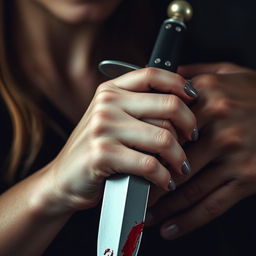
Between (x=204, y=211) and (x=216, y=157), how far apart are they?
0.10 metres

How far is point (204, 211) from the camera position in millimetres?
853

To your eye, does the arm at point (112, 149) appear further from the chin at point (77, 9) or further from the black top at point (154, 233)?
the chin at point (77, 9)

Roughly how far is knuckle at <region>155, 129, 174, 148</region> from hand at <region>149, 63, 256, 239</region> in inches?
6.0

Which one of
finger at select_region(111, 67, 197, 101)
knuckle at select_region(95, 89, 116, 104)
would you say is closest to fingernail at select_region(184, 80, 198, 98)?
finger at select_region(111, 67, 197, 101)

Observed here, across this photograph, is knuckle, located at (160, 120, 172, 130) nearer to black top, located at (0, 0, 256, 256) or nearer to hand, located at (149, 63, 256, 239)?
hand, located at (149, 63, 256, 239)

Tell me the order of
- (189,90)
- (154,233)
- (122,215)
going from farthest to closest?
(154,233), (189,90), (122,215)

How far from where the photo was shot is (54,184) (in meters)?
0.72

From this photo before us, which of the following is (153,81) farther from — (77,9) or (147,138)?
(77,9)

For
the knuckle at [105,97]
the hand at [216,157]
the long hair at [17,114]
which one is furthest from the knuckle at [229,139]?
the long hair at [17,114]

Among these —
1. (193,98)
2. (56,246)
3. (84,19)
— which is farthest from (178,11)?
(56,246)

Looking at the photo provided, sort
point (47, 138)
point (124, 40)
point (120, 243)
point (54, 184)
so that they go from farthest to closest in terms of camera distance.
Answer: point (124, 40)
point (47, 138)
point (54, 184)
point (120, 243)

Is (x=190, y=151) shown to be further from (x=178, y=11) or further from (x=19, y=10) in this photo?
(x=19, y=10)

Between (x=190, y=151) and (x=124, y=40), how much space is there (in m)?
0.48

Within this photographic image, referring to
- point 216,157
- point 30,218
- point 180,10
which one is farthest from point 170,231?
point 180,10
